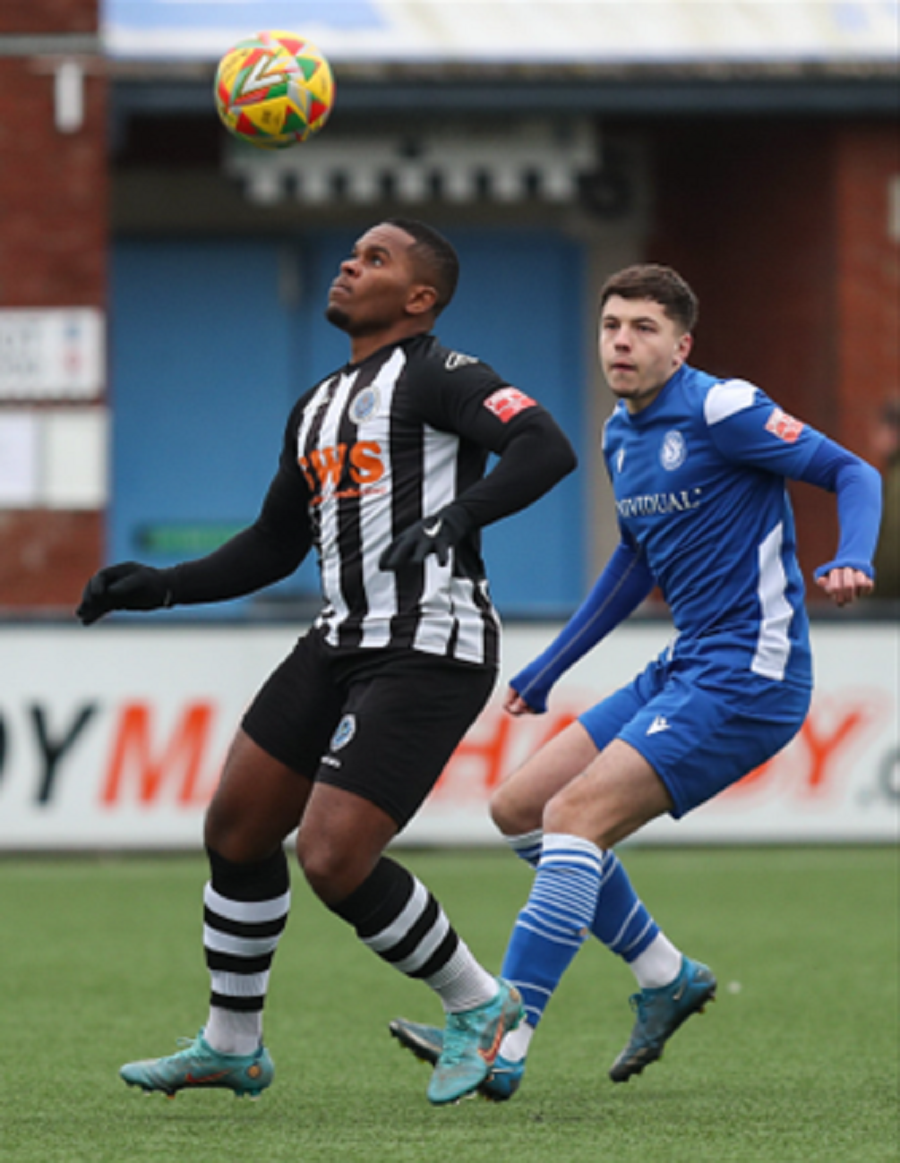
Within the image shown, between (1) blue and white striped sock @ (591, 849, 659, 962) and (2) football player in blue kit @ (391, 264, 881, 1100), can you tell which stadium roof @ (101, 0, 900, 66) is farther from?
(1) blue and white striped sock @ (591, 849, 659, 962)

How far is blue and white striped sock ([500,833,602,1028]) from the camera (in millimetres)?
5562

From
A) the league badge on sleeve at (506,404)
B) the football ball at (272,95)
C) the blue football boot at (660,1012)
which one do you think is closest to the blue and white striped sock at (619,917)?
the blue football boot at (660,1012)

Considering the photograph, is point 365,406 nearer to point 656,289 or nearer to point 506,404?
point 506,404

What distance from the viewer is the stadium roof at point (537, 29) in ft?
49.3

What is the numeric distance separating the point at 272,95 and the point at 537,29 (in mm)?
8976

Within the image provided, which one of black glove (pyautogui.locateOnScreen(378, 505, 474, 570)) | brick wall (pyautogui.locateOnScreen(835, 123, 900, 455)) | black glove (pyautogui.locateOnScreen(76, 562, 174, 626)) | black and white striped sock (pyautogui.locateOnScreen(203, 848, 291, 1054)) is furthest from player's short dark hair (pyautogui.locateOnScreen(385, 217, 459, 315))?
brick wall (pyautogui.locateOnScreen(835, 123, 900, 455))

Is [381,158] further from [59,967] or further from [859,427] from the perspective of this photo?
[59,967]

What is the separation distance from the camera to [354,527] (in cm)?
554

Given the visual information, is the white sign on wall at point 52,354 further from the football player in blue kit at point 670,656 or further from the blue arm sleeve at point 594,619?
the football player in blue kit at point 670,656

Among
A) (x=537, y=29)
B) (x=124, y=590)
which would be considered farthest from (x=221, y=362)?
(x=124, y=590)

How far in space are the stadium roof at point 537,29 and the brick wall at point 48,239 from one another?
0.77m

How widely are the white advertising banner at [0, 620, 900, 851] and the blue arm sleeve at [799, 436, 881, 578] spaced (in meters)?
6.31

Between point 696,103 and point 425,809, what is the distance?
222 inches

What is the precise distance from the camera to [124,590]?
19.3 feet
